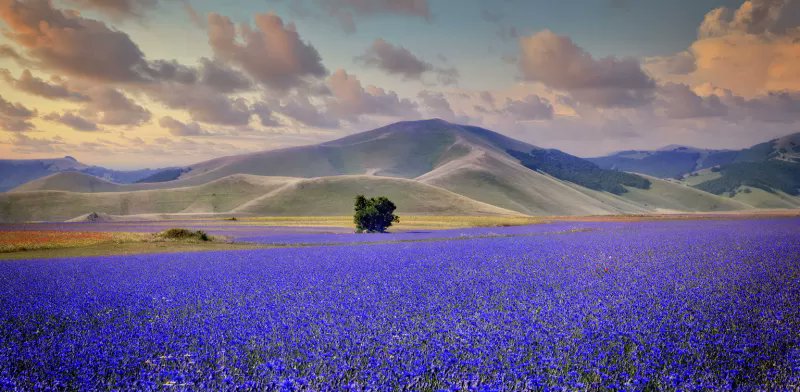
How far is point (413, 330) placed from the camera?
879cm

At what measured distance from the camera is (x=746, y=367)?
7.57 m

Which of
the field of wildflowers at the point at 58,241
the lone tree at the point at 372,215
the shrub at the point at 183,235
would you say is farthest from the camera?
the lone tree at the point at 372,215

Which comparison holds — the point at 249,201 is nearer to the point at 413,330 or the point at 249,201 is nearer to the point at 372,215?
the point at 372,215

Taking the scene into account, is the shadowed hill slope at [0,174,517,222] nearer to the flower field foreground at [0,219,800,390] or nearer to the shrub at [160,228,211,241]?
the shrub at [160,228,211,241]

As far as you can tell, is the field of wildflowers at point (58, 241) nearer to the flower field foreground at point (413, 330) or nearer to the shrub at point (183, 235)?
the shrub at point (183, 235)

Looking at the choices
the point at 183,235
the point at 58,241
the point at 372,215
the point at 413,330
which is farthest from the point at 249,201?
the point at 413,330

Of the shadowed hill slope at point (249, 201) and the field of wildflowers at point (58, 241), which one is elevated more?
the shadowed hill slope at point (249, 201)

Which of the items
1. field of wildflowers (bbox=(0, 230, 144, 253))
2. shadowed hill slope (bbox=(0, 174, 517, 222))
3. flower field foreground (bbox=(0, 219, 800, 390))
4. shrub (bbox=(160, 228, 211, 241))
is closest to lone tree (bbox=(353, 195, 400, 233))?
shrub (bbox=(160, 228, 211, 241))

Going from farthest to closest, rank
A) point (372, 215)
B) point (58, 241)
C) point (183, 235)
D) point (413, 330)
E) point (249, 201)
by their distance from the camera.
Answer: point (249, 201) → point (372, 215) → point (183, 235) → point (58, 241) → point (413, 330)

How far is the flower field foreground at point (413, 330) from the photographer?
6.69m

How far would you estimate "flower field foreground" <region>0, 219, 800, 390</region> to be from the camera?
6691mm

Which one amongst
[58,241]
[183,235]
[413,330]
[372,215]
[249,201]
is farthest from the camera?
[249,201]

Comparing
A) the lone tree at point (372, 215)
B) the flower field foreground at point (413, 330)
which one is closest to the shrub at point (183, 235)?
the lone tree at point (372, 215)

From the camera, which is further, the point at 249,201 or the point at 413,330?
the point at 249,201
